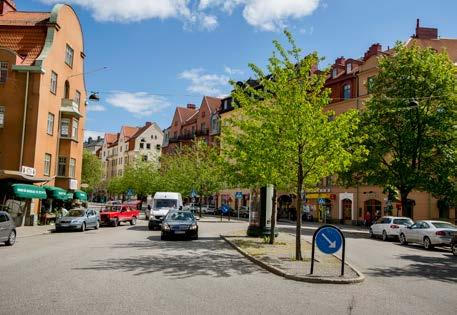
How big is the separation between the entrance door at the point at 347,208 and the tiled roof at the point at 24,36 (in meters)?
33.2

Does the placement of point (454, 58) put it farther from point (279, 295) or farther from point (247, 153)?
point (279, 295)

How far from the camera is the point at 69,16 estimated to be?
38.7 metres

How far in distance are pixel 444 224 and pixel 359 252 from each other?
643 centimetres

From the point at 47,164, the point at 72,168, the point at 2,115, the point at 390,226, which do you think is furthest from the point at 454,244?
the point at 72,168

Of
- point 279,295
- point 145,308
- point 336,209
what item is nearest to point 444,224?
point 279,295

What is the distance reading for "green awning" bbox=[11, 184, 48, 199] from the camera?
27375mm

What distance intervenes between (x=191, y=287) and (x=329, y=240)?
395 cm

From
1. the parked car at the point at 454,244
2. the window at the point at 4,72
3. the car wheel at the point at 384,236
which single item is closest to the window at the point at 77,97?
the window at the point at 4,72

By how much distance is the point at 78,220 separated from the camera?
2931 centimetres

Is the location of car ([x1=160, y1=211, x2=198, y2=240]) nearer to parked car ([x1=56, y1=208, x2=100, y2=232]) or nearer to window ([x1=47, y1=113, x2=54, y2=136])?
parked car ([x1=56, y1=208, x2=100, y2=232])

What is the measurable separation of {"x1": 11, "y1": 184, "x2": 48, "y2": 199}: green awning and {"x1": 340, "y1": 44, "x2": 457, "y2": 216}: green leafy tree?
2045 centimetres

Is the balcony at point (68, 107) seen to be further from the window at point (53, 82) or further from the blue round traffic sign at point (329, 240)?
the blue round traffic sign at point (329, 240)

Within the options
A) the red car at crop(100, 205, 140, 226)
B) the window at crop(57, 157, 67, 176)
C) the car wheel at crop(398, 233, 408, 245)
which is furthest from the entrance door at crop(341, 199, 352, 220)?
the window at crop(57, 157, 67, 176)

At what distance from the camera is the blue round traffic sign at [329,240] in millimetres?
12352
